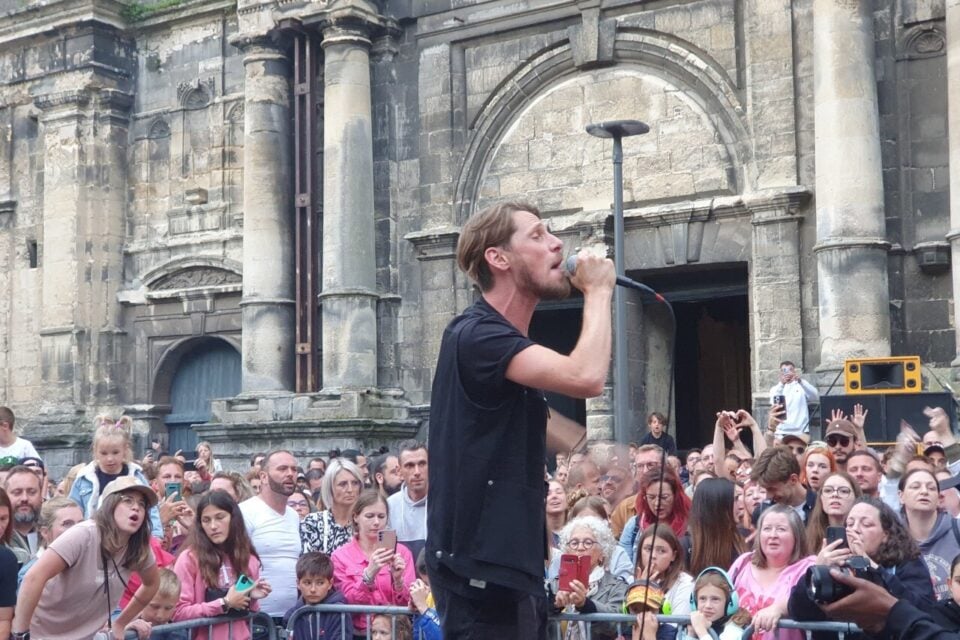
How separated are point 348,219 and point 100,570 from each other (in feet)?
48.2

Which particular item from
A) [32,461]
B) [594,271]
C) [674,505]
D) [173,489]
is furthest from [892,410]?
[594,271]

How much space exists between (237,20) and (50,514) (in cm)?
1679

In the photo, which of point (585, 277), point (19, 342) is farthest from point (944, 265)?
point (19, 342)

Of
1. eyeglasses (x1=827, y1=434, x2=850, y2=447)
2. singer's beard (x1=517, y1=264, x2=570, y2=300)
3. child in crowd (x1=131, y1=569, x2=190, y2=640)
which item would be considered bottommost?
child in crowd (x1=131, y1=569, x2=190, y2=640)

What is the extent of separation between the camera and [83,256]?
83.6 ft

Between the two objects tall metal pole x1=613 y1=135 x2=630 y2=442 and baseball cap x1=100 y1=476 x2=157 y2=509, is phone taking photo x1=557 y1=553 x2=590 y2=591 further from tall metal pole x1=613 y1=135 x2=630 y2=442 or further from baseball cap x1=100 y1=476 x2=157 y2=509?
tall metal pole x1=613 y1=135 x2=630 y2=442

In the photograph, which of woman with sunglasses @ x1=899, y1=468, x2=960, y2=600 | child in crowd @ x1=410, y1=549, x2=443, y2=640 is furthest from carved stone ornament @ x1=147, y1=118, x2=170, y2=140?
woman with sunglasses @ x1=899, y1=468, x2=960, y2=600

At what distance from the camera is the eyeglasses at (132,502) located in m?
7.54

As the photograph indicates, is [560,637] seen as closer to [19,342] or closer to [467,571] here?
[467,571]

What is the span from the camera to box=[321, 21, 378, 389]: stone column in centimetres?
2181

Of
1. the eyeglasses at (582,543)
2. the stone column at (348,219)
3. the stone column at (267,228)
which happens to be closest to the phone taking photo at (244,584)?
the eyeglasses at (582,543)

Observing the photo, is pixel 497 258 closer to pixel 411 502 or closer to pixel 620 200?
pixel 411 502

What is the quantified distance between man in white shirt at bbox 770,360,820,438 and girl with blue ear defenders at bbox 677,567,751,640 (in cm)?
927

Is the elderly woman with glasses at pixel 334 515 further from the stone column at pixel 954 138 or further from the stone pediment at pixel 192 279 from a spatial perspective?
the stone pediment at pixel 192 279
